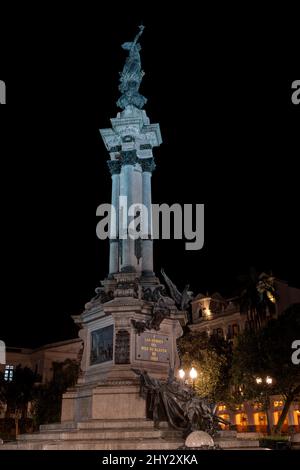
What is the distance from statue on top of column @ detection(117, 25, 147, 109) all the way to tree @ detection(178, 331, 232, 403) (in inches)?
890

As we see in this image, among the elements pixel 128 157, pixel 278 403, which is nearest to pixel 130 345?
pixel 128 157

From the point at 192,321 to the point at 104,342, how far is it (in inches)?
2084

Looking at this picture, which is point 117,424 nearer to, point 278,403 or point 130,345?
point 130,345

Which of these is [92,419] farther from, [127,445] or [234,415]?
[234,415]

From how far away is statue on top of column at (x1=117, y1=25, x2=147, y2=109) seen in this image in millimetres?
27828

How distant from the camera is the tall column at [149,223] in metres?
24.5

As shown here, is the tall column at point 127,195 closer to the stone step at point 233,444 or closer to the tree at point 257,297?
the stone step at point 233,444

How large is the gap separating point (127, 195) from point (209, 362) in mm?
24881

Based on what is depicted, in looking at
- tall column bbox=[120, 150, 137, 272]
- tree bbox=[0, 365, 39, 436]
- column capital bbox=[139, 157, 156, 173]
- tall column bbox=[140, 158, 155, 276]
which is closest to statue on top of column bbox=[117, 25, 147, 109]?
column capital bbox=[139, 157, 156, 173]

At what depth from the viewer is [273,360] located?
129 ft

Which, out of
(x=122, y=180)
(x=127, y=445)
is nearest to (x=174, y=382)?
(x=127, y=445)

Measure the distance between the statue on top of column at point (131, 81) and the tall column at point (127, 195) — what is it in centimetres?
358

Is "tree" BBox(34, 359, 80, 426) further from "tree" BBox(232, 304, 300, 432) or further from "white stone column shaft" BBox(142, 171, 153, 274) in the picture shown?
"white stone column shaft" BBox(142, 171, 153, 274)
